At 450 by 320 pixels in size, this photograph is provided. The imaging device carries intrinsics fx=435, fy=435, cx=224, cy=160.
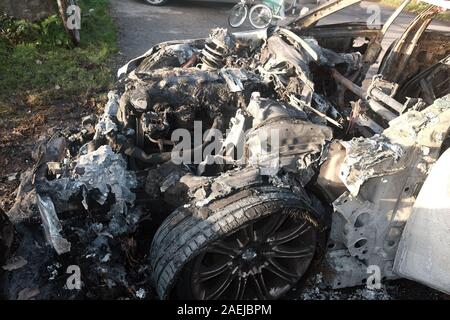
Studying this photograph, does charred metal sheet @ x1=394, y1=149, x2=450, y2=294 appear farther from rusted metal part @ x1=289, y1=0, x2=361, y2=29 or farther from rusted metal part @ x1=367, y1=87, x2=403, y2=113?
rusted metal part @ x1=289, y1=0, x2=361, y2=29

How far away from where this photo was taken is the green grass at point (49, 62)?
5785 mm

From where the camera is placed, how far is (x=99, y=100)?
566 centimetres

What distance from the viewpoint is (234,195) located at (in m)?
2.69

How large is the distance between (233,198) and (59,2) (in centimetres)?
567

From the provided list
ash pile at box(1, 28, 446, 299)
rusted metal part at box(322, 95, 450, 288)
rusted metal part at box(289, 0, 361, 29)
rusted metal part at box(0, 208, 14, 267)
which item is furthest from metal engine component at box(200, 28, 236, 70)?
rusted metal part at box(0, 208, 14, 267)

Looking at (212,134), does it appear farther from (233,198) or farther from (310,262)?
(310,262)

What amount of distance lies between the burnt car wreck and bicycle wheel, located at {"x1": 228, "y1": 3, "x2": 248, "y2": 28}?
6030mm

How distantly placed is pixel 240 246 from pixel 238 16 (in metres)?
7.58

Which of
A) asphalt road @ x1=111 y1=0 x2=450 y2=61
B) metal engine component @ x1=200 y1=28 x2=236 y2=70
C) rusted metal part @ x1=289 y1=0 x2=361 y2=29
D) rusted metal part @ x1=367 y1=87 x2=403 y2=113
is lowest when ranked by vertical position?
asphalt road @ x1=111 y1=0 x2=450 y2=61

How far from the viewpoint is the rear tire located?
2607 mm

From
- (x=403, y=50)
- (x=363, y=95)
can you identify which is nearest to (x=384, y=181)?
(x=363, y=95)

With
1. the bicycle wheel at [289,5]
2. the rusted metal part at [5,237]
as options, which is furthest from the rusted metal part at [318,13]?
the bicycle wheel at [289,5]

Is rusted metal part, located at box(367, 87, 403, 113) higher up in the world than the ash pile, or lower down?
higher up

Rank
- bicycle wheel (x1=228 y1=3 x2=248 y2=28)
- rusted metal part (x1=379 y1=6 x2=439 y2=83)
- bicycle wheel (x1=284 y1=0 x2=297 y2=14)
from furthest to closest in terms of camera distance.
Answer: bicycle wheel (x1=284 y1=0 x2=297 y2=14)
bicycle wheel (x1=228 y1=3 x2=248 y2=28)
rusted metal part (x1=379 y1=6 x2=439 y2=83)
